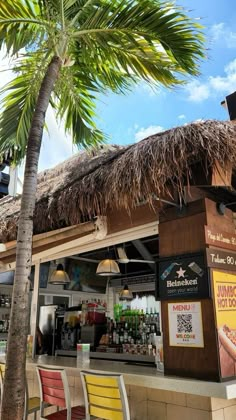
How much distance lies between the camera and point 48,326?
5.71 m

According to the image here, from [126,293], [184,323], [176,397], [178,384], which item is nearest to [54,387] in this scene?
[176,397]

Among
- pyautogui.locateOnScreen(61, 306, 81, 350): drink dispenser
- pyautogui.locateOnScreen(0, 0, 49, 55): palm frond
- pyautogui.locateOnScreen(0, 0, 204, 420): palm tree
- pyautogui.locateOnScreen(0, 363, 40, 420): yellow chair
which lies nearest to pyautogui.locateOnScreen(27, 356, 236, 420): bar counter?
pyautogui.locateOnScreen(0, 0, 204, 420): palm tree

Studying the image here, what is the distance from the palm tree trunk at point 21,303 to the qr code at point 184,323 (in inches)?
49.4

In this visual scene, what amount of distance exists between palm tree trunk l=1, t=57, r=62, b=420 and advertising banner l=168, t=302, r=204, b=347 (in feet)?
4.03

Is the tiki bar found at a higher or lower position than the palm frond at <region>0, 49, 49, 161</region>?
lower

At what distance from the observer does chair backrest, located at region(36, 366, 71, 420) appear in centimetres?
317

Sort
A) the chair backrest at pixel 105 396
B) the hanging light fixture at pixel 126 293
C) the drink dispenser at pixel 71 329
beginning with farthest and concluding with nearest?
the hanging light fixture at pixel 126 293, the drink dispenser at pixel 71 329, the chair backrest at pixel 105 396

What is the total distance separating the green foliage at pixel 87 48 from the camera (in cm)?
335

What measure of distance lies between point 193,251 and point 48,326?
3.57 metres

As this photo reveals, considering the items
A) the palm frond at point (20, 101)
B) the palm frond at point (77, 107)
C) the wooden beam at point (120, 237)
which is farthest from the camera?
the palm frond at point (77, 107)

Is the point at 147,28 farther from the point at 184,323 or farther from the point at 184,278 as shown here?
the point at 184,323

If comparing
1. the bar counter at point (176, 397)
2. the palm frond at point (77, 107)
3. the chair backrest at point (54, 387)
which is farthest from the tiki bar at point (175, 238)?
the palm frond at point (77, 107)

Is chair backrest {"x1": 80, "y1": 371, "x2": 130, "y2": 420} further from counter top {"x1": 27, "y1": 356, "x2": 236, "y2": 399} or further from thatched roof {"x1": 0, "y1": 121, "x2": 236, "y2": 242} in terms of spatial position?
thatched roof {"x1": 0, "y1": 121, "x2": 236, "y2": 242}

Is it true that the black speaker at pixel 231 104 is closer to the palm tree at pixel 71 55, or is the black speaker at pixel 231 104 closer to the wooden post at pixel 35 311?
the palm tree at pixel 71 55
